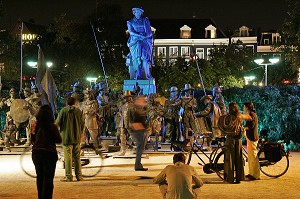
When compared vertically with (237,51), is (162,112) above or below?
below

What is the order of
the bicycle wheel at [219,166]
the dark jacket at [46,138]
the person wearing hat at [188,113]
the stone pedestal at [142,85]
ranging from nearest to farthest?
1. the dark jacket at [46,138]
2. the bicycle wheel at [219,166]
3. the person wearing hat at [188,113]
4. the stone pedestal at [142,85]

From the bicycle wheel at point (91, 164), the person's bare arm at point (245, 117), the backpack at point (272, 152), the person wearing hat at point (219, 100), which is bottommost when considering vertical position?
the bicycle wheel at point (91, 164)

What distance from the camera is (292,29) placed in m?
43.9

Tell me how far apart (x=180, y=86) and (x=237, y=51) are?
15.7 metres

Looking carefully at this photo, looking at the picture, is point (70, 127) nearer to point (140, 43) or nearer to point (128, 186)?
point (128, 186)

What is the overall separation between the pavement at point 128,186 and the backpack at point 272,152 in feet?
1.69

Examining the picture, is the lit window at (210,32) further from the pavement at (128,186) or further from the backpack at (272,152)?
the backpack at (272,152)

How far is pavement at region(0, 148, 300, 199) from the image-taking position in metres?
12.4

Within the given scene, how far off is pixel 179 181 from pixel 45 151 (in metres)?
3.01

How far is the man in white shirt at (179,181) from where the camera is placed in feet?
27.8

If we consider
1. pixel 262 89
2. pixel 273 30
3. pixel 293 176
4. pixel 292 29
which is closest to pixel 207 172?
pixel 293 176

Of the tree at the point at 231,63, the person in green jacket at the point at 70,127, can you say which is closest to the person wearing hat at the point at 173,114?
the person in green jacket at the point at 70,127

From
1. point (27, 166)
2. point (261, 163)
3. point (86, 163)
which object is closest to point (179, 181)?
point (261, 163)

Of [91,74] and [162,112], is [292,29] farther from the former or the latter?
[91,74]
